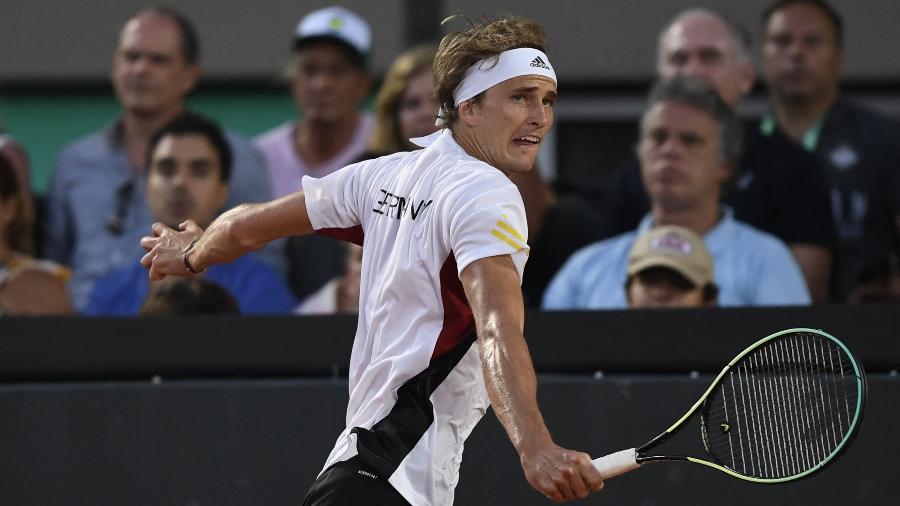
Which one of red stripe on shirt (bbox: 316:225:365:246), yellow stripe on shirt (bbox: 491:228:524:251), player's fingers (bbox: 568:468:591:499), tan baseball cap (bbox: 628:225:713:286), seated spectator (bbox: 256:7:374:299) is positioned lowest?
player's fingers (bbox: 568:468:591:499)

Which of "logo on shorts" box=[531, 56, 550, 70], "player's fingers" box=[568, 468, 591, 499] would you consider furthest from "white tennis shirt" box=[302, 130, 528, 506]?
"player's fingers" box=[568, 468, 591, 499]

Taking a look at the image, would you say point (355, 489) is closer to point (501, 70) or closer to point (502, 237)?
point (502, 237)

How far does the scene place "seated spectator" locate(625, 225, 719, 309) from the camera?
221 inches

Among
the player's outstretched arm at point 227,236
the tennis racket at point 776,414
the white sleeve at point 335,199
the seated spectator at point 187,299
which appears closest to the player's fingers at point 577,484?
the tennis racket at point 776,414

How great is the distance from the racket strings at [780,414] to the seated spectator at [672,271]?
1.16m

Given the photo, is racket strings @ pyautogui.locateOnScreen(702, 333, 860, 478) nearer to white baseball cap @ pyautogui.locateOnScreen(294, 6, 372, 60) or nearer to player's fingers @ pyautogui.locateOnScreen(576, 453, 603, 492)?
player's fingers @ pyautogui.locateOnScreen(576, 453, 603, 492)

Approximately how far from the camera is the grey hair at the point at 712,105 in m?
6.12

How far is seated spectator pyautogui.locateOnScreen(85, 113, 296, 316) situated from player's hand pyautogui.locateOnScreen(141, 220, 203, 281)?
1963 mm

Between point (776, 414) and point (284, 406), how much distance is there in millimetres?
1737

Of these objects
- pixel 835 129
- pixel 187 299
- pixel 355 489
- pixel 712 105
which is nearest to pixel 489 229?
pixel 355 489

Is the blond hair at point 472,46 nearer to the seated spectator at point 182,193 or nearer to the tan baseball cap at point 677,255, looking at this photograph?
the tan baseball cap at point 677,255

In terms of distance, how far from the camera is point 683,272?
221 inches

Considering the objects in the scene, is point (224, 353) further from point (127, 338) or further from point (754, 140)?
point (754, 140)

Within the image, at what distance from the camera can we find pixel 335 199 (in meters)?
3.87
